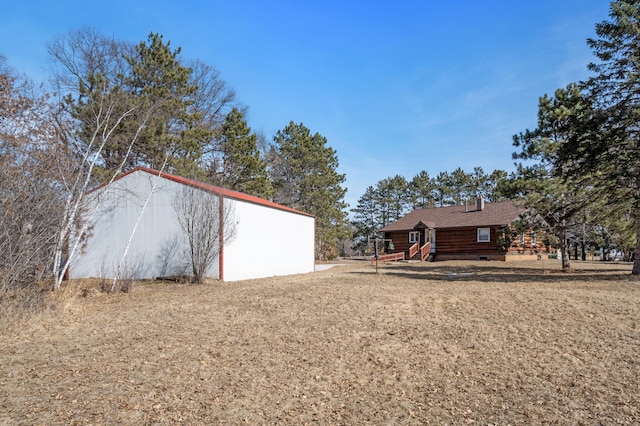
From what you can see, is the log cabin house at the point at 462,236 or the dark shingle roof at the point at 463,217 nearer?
the log cabin house at the point at 462,236

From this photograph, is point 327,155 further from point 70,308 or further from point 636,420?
point 636,420

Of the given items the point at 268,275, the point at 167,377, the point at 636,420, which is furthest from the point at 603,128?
the point at 167,377

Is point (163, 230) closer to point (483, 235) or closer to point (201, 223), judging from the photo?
point (201, 223)

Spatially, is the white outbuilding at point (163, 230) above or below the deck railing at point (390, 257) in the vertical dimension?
above

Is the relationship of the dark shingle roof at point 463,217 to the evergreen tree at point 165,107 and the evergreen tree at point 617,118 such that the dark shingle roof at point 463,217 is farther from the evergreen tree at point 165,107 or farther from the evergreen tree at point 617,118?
the evergreen tree at point 165,107

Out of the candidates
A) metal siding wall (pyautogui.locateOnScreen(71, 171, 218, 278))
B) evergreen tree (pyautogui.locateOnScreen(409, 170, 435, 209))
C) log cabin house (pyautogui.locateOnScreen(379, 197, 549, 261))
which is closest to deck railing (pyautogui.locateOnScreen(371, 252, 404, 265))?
log cabin house (pyautogui.locateOnScreen(379, 197, 549, 261))

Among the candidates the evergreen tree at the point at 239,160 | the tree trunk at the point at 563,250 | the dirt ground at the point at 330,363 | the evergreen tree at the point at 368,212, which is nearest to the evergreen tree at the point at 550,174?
the tree trunk at the point at 563,250

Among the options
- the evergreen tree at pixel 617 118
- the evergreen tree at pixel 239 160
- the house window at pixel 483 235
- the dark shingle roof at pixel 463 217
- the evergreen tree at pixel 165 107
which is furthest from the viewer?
the dark shingle roof at pixel 463 217

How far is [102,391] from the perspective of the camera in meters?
4.12

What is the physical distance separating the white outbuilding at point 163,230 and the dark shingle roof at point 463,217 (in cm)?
1818

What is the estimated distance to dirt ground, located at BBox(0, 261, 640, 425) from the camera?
3740 mm

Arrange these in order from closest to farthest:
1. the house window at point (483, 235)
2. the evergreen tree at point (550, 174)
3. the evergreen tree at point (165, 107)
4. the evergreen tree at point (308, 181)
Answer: the evergreen tree at point (550, 174) → the evergreen tree at point (165, 107) → the house window at point (483, 235) → the evergreen tree at point (308, 181)

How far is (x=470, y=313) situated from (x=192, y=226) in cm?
897

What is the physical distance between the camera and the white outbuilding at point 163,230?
13.1 m
